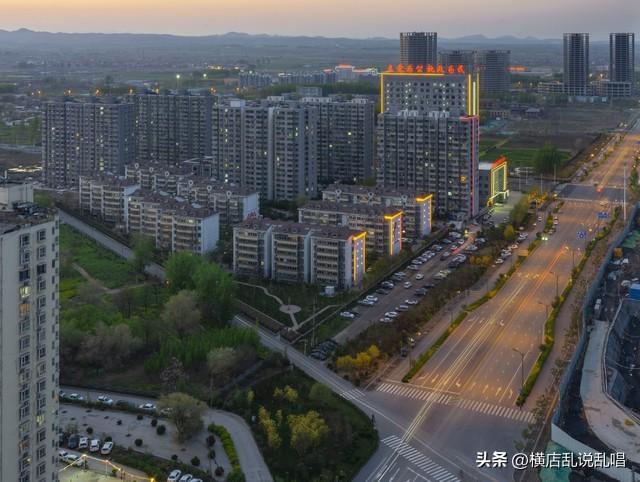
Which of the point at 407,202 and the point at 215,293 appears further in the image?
the point at 407,202

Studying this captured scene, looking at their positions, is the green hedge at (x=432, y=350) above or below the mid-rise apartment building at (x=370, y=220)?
below

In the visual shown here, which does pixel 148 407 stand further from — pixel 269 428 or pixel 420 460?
pixel 420 460

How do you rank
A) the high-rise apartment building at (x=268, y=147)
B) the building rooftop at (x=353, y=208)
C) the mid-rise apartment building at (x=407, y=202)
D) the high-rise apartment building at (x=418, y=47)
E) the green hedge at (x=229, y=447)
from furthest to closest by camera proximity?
the high-rise apartment building at (x=418, y=47) → the high-rise apartment building at (x=268, y=147) → the mid-rise apartment building at (x=407, y=202) → the building rooftop at (x=353, y=208) → the green hedge at (x=229, y=447)

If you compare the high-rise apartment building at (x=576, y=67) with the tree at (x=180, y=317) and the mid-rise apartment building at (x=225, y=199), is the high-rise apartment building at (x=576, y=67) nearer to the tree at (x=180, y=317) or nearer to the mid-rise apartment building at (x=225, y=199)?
the mid-rise apartment building at (x=225, y=199)

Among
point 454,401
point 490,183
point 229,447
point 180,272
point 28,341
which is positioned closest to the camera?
point 28,341

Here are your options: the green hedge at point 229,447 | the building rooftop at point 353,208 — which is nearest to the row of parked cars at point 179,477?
the green hedge at point 229,447

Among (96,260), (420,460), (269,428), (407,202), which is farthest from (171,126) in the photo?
(420,460)

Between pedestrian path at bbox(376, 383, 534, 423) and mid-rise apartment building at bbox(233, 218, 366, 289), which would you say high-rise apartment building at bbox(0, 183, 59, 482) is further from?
mid-rise apartment building at bbox(233, 218, 366, 289)
